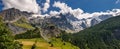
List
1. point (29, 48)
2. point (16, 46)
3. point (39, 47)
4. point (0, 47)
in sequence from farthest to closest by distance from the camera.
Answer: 1. point (39, 47)
2. point (29, 48)
3. point (16, 46)
4. point (0, 47)

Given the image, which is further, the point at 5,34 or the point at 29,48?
the point at 29,48

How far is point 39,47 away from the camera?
19650 centimetres

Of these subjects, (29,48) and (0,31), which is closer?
(0,31)

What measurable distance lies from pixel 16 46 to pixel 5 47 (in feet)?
10.3

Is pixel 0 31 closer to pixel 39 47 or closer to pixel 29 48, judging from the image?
pixel 29 48

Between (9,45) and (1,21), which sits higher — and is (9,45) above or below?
below

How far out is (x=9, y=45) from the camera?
154 ft

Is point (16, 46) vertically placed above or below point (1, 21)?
below

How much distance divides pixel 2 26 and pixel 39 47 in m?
150

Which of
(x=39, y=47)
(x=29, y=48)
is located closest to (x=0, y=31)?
(x=29, y=48)

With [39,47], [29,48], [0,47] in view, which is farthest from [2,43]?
[39,47]

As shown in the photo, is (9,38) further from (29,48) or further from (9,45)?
(29,48)

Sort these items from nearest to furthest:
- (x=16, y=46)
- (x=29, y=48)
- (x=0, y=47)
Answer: (x=0, y=47), (x=16, y=46), (x=29, y=48)

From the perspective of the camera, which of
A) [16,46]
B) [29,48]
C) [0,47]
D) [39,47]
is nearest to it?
[0,47]
